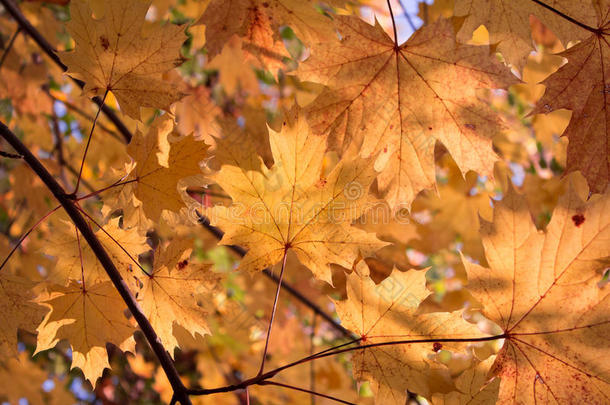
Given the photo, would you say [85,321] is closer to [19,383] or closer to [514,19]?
[514,19]

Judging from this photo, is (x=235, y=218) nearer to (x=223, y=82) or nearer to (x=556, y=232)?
(x=556, y=232)

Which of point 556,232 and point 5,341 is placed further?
point 5,341

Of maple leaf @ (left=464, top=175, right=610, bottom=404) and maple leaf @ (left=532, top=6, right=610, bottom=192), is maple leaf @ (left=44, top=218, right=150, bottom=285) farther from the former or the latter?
maple leaf @ (left=532, top=6, right=610, bottom=192)

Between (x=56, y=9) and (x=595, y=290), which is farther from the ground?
(x=56, y=9)

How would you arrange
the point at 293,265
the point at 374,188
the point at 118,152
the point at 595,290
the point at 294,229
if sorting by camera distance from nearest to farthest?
the point at 595,290
the point at 294,229
the point at 374,188
the point at 293,265
the point at 118,152

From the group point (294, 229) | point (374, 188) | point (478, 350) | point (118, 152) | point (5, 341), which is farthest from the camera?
point (118, 152)

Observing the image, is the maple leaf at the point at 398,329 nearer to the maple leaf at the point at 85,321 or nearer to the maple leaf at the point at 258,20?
the maple leaf at the point at 85,321

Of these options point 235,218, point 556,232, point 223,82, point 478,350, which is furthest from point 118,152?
point 556,232
